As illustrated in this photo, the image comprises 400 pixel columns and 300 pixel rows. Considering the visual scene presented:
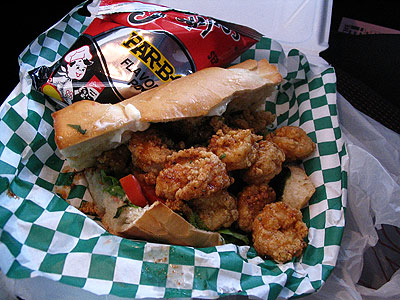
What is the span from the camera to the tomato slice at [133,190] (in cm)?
143

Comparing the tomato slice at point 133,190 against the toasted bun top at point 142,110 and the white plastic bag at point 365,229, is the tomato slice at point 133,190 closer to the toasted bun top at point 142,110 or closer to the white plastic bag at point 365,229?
the toasted bun top at point 142,110

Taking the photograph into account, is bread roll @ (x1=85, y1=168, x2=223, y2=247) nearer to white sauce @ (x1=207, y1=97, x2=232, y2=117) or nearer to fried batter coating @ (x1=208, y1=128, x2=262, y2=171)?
fried batter coating @ (x1=208, y1=128, x2=262, y2=171)

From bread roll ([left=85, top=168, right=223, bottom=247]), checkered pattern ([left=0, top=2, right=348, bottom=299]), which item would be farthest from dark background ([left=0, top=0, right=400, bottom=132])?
bread roll ([left=85, top=168, right=223, bottom=247])

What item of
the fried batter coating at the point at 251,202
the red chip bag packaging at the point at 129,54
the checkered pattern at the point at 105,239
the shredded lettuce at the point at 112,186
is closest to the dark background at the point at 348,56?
the checkered pattern at the point at 105,239

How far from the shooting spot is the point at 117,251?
1.23 metres

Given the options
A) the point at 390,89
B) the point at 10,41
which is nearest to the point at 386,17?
the point at 390,89

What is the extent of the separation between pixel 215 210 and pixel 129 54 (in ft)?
2.40

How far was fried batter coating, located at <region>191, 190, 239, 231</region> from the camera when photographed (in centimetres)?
143

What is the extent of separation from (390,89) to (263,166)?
3.89 feet

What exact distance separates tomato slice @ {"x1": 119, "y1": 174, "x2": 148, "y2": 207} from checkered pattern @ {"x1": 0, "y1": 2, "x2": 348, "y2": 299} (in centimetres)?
18

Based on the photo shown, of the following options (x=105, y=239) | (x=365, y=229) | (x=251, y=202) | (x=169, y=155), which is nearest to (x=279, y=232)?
(x=251, y=202)

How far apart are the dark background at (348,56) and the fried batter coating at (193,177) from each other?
1088mm

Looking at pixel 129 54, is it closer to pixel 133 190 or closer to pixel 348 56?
pixel 133 190

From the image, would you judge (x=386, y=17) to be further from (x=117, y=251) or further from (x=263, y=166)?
(x=117, y=251)
